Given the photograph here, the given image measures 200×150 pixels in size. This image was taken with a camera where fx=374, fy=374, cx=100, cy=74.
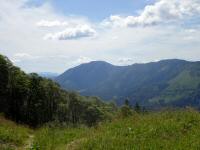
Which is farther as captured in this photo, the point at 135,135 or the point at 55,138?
the point at 55,138

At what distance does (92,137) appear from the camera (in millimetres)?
14539

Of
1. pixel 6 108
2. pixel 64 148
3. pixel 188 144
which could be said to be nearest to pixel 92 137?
pixel 64 148

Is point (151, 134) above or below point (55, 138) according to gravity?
above

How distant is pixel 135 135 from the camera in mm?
14516

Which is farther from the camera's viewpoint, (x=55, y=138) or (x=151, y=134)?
(x=55, y=138)

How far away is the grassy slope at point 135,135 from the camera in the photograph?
42.2 ft

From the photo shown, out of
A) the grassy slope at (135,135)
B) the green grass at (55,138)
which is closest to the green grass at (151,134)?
the grassy slope at (135,135)

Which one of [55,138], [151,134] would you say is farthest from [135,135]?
[55,138]

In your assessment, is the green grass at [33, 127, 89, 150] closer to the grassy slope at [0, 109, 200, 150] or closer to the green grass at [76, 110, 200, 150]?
the grassy slope at [0, 109, 200, 150]

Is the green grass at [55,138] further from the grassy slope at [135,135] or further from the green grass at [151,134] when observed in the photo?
the green grass at [151,134]

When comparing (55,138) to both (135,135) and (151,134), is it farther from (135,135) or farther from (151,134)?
(151,134)

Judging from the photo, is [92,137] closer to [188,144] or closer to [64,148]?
[64,148]

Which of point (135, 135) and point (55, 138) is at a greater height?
point (135, 135)

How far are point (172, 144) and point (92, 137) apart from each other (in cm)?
335
